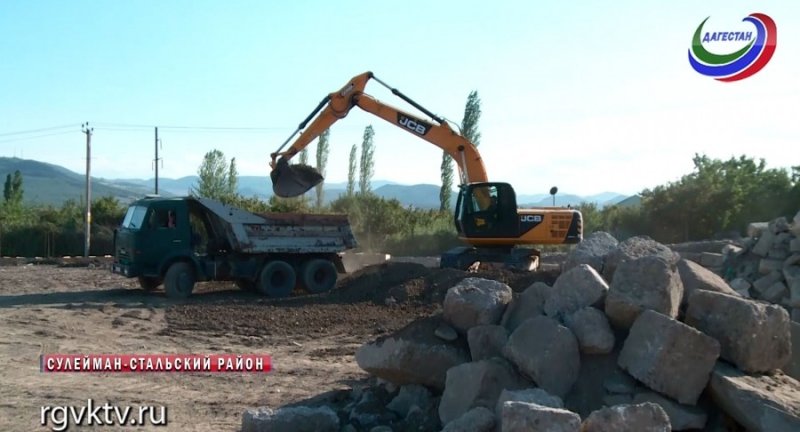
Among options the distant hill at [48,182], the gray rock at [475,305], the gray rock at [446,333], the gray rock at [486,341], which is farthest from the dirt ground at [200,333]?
the distant hill at [48,182]

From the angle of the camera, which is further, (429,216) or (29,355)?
(429,216)

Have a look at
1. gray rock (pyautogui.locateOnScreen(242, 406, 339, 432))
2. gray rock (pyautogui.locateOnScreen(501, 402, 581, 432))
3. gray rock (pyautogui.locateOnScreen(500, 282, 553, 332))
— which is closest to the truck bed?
gray rock (pyautogui.locateOnScreen(500, 282, 553, 332))

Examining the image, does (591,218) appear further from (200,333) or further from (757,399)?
(757,399)

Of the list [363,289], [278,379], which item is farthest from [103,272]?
[278,379]

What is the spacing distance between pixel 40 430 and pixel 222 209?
10581mm

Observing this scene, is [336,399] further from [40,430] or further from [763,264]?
[763,264]

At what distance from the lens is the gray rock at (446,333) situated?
742 centimetres

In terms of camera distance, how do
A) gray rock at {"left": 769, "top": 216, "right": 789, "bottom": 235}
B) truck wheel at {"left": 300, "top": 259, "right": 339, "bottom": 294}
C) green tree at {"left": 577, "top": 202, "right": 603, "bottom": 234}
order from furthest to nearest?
green tree at {"left": 577, "top": 202, "right": 603, "bottom": 234}
truck wheel at {"left": 300, "top": 259, "right": 339, "bottom": 294}
gray rock at {"left": 769, "top": 216, "right": 789, "bottom": 235}

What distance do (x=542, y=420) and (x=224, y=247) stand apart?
13.6 m

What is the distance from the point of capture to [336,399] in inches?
314

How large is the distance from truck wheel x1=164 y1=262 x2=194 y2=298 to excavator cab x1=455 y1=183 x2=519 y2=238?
20.2ft

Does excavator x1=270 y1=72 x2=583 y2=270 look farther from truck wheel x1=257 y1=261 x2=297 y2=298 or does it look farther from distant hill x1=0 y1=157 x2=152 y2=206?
distant hill x1=0 y1=157 x2=152 y2=206

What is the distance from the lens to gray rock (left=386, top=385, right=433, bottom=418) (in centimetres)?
721

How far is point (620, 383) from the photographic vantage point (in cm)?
641
